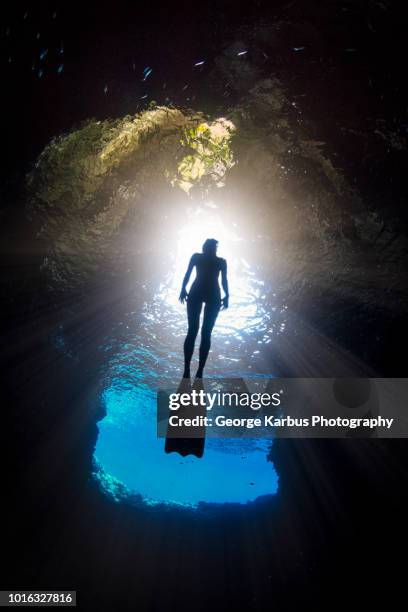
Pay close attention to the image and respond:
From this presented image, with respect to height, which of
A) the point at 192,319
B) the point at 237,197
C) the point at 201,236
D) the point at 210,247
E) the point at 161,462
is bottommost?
the point at 161,462

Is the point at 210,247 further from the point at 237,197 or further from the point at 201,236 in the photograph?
the point at 201,236

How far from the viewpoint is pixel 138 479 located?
1563 inches

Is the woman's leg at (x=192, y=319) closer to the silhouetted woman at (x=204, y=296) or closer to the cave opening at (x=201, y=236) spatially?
the silhouetted woman at (x=204, y=296)

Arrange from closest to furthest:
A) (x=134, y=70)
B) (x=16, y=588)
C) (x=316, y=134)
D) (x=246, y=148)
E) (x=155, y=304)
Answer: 1. (x=134, y=70)
2. (x=316, y=134)
3. (x=246, y=148)
4. (x=16, y=588)
5. (x=155, y=304)

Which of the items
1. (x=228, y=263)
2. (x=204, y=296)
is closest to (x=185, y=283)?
(x=204, y=296)

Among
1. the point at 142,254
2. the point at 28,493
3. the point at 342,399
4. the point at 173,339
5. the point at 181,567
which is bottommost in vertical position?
the point at 181,567

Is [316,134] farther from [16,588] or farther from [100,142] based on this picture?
[16,588]

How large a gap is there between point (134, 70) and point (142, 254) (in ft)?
18.4

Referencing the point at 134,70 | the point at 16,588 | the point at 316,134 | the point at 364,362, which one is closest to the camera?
the point at 134,70

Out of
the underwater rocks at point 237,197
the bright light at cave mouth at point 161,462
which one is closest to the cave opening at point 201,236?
the underwater rocks at point 237,197

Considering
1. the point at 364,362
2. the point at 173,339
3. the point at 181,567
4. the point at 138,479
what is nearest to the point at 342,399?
the point at 364,362

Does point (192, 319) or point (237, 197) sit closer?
point (192, 319)

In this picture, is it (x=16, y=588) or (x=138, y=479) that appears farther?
(x=138, y=479)

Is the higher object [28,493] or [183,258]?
[183,258]
